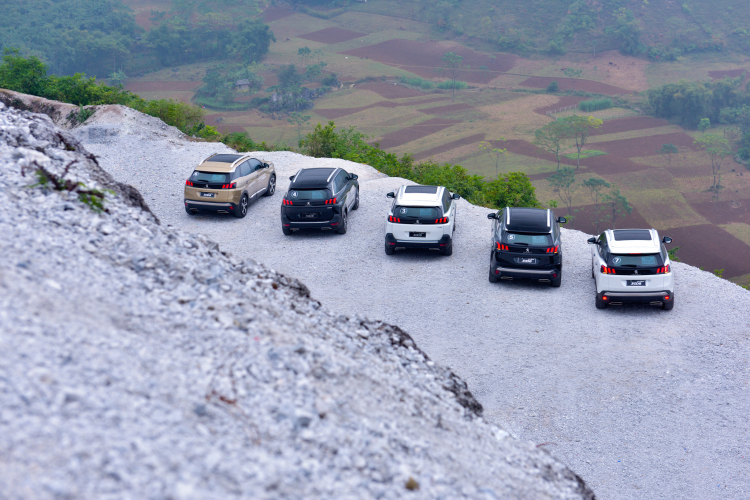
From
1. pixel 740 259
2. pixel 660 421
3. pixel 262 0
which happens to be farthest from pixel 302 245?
pixel 262 0

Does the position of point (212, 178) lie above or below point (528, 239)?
above

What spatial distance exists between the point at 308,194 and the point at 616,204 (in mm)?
56715

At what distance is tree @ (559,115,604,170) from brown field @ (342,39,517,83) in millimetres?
30776

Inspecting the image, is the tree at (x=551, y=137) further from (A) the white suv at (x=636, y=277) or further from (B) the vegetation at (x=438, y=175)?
(A) the white suv at (x=636, y=277)

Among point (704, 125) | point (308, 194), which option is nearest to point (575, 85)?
point (704, 125)

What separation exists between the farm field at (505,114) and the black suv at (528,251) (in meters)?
37.6

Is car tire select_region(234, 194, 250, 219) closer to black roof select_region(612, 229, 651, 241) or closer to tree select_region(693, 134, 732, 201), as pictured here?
black roof select_region(612, 229, 651, 241)

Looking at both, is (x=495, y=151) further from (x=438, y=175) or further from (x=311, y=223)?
(x=311, y=223)

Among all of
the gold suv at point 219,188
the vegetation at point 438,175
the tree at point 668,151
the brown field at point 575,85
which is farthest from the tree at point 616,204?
the gold suv at point 219,188

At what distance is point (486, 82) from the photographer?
108m

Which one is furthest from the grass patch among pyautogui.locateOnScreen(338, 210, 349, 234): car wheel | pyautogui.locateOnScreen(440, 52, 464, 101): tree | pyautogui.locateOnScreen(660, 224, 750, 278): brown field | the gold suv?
the gold suv

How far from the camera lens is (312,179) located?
17.3 meters

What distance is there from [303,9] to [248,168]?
132221 mm

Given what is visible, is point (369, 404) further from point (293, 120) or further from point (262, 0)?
point (262, 0)
